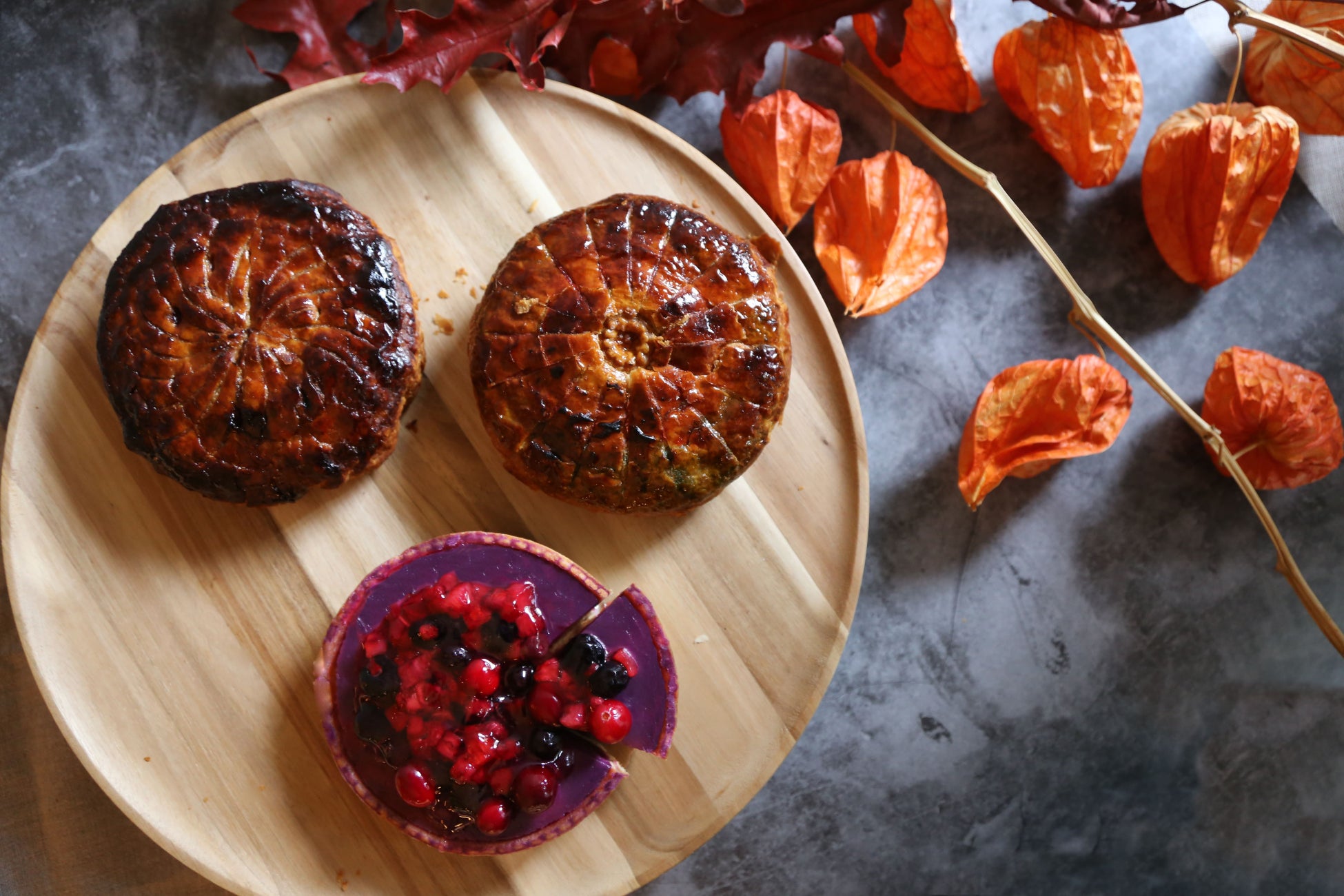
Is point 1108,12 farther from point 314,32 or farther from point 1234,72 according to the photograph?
point 314,32

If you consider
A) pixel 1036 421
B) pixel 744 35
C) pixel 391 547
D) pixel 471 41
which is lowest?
pixel 1036 421

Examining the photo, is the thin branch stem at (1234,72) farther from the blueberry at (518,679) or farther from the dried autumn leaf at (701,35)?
the blueberry at (518,679)

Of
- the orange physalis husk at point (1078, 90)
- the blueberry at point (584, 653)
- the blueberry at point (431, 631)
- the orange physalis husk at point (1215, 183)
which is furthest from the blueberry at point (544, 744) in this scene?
the orange physalis husk at point (1215, 183)

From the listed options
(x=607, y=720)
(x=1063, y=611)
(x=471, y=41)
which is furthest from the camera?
(x=1063, y=611)

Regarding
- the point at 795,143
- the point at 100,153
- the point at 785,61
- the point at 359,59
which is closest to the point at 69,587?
the point at 100,153

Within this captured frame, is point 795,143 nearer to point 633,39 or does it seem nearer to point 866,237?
point 866,237

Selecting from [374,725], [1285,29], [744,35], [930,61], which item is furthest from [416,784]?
[1285,29]

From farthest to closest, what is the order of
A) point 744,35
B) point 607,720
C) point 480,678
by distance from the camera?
point 744,35, point 607,720, point 480,678

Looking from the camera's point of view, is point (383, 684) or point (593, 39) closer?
point (383, 684)
